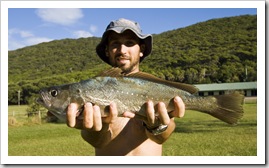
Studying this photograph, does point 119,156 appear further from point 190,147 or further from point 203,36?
point 203,36

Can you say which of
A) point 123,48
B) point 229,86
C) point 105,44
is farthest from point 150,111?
point 229,86

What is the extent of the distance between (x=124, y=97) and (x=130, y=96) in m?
0.06

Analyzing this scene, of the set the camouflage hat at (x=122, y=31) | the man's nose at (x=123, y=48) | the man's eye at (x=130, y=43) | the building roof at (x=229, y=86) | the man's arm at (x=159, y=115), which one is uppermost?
the camouflage hat at (x=122, y=31)

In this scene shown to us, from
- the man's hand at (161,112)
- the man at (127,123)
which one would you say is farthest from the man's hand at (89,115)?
the man's hand at (161,112)

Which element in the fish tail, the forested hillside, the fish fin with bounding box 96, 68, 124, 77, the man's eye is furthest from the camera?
the forested hillside

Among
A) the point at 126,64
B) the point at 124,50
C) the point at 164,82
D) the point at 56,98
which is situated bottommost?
the point at 56,98

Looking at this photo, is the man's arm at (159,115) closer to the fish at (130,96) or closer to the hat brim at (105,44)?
the fish at (130,96)

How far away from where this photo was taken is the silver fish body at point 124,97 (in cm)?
286

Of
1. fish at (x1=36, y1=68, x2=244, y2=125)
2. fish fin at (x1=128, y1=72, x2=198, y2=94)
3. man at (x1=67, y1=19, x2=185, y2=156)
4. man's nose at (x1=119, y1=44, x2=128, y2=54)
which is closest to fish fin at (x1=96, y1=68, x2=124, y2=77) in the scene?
fish at (x1=36, y1=68, x2=244, y2=125)

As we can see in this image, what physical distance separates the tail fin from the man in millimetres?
404

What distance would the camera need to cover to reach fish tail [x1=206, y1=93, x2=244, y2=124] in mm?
3150

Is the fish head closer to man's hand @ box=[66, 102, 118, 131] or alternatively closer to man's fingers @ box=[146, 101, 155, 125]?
man's hand @ box=[66, 102, 118, 131]

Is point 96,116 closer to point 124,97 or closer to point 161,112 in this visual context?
point 124,97

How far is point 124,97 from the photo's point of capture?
2.93 m
